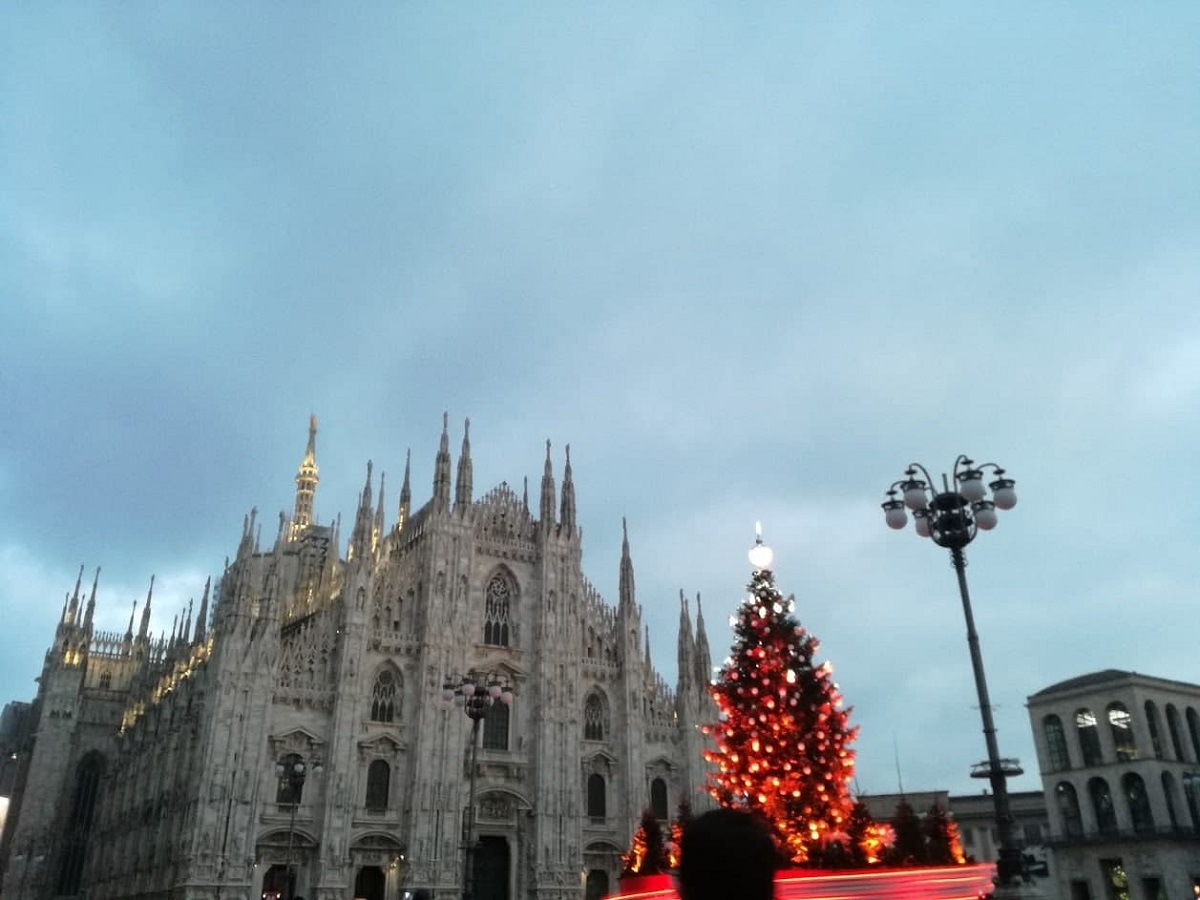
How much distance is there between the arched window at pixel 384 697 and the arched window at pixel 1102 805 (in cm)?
3669

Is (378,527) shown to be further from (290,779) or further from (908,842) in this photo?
(908,842)

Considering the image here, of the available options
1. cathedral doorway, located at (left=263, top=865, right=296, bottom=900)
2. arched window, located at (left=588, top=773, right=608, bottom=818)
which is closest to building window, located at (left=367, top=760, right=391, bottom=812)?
cathedral doorway, located at (left=263, top=865, right=296, bottom=900)

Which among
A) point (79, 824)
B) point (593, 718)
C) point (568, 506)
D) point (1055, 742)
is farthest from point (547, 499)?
point (79, 824)

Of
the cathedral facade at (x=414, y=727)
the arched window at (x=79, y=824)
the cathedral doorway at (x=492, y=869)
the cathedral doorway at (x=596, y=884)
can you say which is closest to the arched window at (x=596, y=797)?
the cathedral facade at (x=414, y=727)

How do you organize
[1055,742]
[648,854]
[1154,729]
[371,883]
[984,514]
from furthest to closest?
[1055,742] → [1154,729] → [371,883] → [648,854] → [984,514]

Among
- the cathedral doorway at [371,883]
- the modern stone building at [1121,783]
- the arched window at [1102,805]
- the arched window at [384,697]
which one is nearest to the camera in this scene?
the cathedral doorway at [371,883]

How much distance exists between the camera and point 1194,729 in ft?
175

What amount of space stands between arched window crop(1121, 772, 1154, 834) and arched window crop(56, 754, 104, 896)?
6316cm

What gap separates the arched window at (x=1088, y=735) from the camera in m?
52.5

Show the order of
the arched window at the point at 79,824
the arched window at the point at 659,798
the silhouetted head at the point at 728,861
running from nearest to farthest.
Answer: the silhouetted head at the point at 728,861
the arched window at the point at 659,798
the arched window at the point at 79,824

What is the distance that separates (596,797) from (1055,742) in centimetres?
2626

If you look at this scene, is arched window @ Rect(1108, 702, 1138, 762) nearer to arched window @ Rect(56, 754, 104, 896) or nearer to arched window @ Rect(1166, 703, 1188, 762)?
arched window @ Rect(1166, 703, 1188, 762)

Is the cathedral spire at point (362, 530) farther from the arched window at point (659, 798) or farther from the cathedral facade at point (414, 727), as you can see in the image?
the arched window at point (659, 798)

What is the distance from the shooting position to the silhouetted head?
3.34 m
